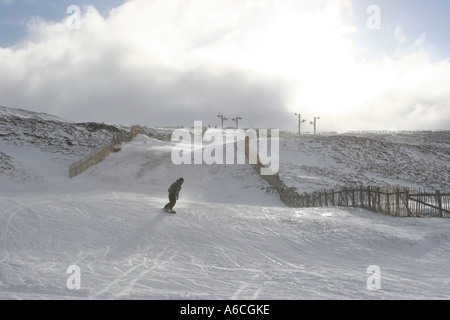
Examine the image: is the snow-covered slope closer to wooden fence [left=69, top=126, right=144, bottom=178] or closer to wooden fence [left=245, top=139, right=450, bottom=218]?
wooden fence [left=245, top=139, right=450, bottom=218]

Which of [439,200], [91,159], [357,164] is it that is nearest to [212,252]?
[439,200]

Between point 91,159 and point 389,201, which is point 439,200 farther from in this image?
point 91,159

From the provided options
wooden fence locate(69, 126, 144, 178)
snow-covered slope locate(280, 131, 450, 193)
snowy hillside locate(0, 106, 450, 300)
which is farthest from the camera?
wooden fence locate(69, 126, 144, 178)

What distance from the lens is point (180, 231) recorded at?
10.3 metres

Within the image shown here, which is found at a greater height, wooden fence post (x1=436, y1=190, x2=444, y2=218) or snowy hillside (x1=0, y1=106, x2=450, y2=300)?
wooden fence post (x1=436, y1=190, x2=444, y2=218)

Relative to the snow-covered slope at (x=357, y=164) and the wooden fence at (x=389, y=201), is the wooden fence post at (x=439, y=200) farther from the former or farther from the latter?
the snow-covered slope at (x=357, y=164)

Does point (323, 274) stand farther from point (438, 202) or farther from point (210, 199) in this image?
point (210, 199)

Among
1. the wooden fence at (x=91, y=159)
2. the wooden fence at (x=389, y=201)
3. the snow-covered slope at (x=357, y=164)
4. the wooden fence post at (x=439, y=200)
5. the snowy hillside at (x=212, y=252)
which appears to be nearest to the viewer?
the snowy hillside at (x=212, y=252)

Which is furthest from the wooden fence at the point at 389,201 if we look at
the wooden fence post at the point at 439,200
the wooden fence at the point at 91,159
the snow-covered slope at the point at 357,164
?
the wooden fence at the point at 91,159

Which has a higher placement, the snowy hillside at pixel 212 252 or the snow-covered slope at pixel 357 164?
the snow-covered slope at pixel 357 164

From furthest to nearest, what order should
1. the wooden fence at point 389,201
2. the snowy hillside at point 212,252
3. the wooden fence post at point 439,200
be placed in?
the wooden fence at point 389,201, the wooden fence post at point 439,200, the snowy hillside at point 212,252

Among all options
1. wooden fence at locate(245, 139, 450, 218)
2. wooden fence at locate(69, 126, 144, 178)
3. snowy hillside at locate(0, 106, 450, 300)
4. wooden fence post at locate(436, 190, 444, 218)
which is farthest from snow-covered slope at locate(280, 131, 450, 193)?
wooden fence at locate(69, 126, 144, 178)
